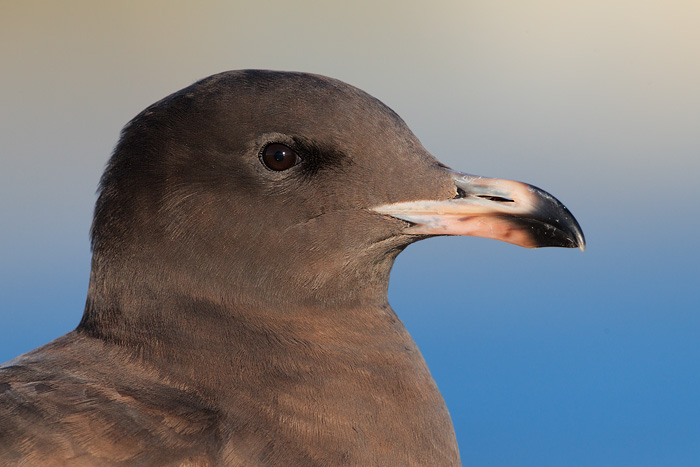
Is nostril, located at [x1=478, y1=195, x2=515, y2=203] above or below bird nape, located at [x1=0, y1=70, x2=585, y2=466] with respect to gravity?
above

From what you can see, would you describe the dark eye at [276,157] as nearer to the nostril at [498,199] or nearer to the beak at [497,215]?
the beak at [497,215]

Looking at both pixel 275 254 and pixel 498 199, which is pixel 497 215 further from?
pixel 275 254

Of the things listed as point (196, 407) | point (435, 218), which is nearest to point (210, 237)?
point (196, 407)

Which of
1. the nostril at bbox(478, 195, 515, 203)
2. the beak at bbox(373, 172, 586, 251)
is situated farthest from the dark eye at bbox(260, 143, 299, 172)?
the nostril at bbox(478, 195, 515, 203)

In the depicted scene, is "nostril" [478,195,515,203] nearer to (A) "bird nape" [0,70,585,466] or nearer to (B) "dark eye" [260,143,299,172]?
(A) "bird nape" [0,70,585,466]

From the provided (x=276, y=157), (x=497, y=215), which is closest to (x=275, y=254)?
(x=276, y=157)

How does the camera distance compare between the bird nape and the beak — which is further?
the beak
